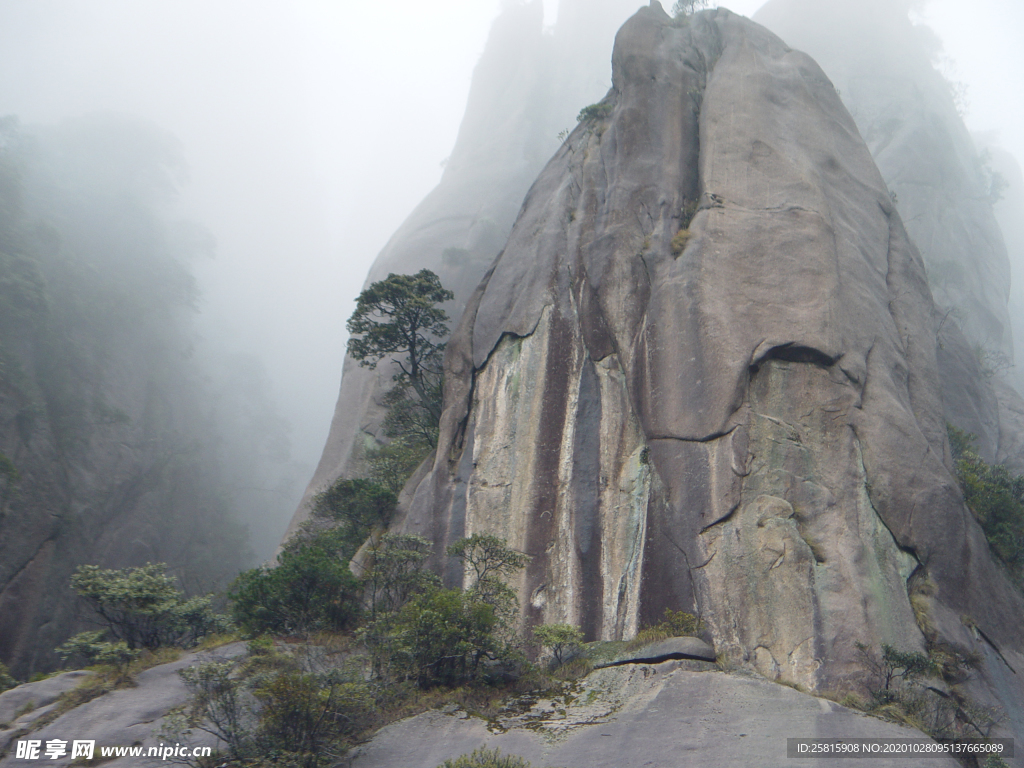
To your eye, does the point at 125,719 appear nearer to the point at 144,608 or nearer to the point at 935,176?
the point at 144,608

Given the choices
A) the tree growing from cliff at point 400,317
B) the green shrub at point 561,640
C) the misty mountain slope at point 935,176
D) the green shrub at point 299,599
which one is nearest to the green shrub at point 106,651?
the green shrub at point 299,599

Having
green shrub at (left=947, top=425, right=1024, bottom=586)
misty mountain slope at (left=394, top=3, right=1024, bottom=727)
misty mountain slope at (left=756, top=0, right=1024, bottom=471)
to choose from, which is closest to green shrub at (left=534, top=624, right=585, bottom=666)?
misty mountain slope at (left=394, top=3, right=1024, bottom=727)

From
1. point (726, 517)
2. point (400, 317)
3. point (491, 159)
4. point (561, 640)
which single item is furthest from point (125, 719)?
point (491, 159)

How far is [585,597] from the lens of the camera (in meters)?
13.0

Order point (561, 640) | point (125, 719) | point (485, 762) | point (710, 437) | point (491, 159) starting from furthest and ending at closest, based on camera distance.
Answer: point (491, 159)
point (710, 437)
point (561, 640)
point (125, 719)
point (485, 762)

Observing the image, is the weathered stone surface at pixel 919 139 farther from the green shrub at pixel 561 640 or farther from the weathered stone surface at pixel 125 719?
the weathered stone surface at pixel 125 719

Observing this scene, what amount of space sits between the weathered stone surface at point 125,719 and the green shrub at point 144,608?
5.23ft

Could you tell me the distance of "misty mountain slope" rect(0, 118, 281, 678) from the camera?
84.5ft

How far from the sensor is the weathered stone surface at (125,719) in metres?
9.16

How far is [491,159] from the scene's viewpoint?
161 feet

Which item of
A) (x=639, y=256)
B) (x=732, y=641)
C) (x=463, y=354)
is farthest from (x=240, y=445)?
(x=732, y=641)

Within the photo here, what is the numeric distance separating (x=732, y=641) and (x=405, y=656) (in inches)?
229

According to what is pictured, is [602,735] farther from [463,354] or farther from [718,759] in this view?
[463,354]

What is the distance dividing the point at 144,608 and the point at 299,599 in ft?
9.47
